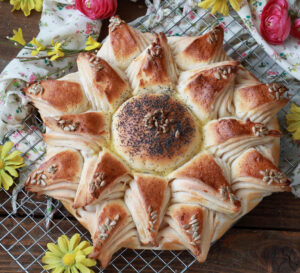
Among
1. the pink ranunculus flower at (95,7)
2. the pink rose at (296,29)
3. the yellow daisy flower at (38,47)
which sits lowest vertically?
the yellow daisy flower at (38,47)

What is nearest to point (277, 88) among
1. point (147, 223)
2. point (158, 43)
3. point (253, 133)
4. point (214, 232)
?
point (253, 133)

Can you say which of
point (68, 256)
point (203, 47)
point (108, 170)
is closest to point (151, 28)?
point (203, 47)

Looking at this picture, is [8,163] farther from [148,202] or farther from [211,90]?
[211,90]

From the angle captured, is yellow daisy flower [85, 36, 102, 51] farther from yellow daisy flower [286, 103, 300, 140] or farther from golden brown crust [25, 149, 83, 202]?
yellow daisy flower [286, 103, 300, 140]

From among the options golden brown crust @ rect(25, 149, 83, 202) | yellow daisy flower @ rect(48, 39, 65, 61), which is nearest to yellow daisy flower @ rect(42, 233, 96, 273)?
golden brown crust @ rect(25, 149, 83, 202)

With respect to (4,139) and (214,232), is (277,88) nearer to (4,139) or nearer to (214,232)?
(214,232)

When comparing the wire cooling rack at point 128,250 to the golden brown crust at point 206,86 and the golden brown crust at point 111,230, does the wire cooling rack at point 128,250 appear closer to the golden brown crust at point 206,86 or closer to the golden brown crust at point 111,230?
the golden brown crust at point 111,230

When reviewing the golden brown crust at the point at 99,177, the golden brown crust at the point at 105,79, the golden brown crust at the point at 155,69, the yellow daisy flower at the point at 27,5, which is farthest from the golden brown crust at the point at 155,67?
the yellow daisy flower at the point at 27,5
